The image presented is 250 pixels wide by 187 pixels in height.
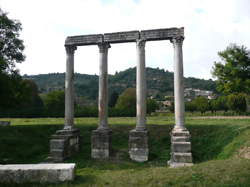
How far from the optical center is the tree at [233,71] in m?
31.9

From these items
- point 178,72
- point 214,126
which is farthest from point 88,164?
point 214,126

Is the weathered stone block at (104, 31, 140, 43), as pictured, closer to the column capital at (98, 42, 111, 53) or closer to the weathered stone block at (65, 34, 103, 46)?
the column capital at (98, 42, 111, 53)

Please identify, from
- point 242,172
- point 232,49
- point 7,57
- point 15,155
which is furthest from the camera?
point 232,49

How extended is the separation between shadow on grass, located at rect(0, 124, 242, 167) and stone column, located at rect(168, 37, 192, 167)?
0.91m

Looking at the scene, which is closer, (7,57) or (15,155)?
(15,155)

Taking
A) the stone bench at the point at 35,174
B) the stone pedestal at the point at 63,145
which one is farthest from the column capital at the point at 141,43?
the stone bench at the point at 35,174

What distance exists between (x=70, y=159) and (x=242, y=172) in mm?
10947

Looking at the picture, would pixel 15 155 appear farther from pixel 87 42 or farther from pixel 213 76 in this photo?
pixel 213 76

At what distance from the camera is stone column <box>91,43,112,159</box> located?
15.3m

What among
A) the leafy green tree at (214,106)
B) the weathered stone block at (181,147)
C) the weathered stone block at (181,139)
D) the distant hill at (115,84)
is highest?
the distant hill at (115,84)

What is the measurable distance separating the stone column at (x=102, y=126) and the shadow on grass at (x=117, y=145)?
69 cm

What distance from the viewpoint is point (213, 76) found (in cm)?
3525

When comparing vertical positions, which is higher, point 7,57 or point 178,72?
point 7,57

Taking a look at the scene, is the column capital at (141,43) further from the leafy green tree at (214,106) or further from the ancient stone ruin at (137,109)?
the leafy green tree at (214,106)
